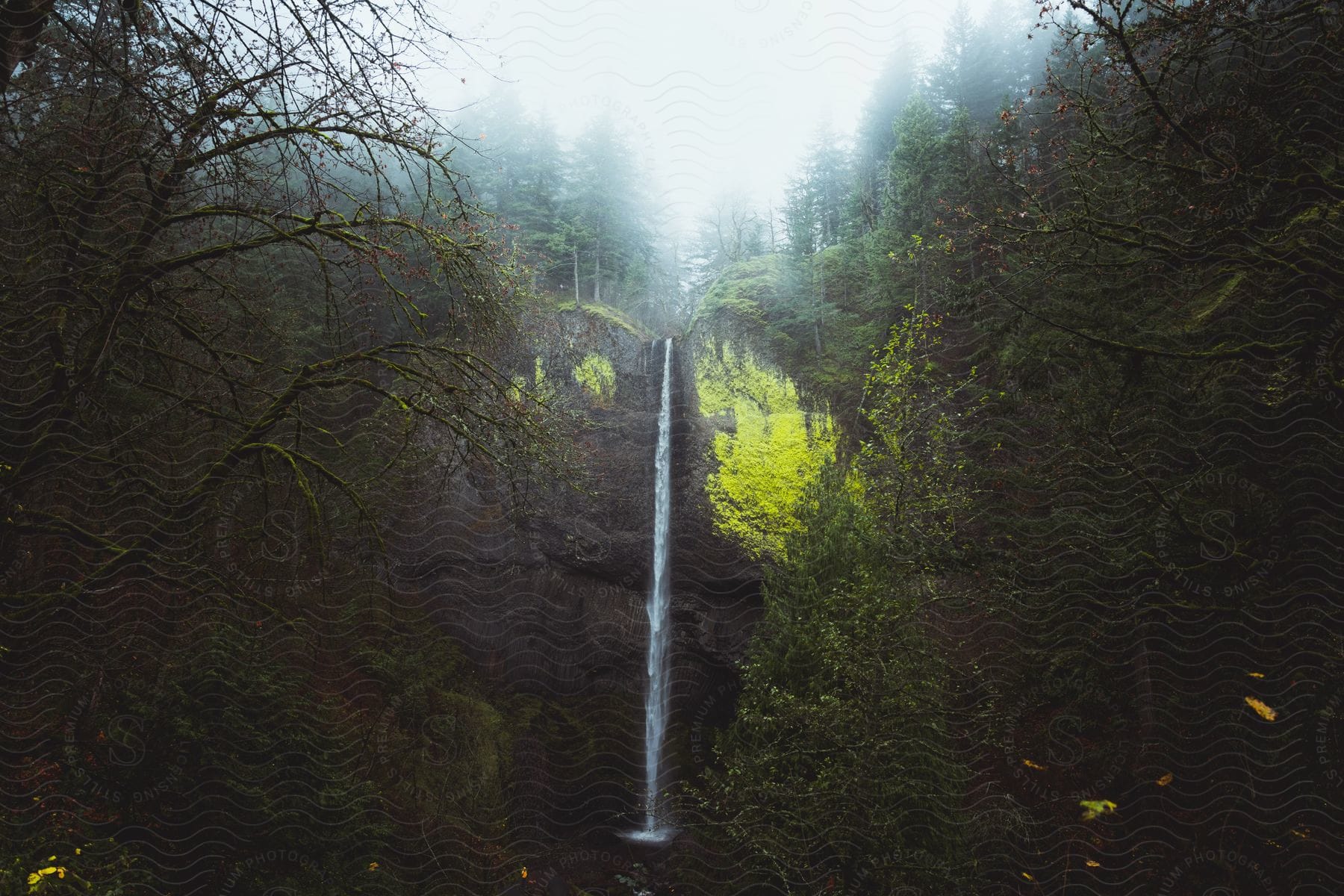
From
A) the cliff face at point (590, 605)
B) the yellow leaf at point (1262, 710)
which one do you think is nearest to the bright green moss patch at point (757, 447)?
the cliff face at point (590, 605)

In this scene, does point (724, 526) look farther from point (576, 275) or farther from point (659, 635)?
point (576, 275)

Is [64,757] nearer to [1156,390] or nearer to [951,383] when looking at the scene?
[1156,390]

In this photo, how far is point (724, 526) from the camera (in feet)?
51.7

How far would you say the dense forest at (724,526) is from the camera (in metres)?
3.67

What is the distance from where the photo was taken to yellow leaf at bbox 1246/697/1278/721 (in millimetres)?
6715

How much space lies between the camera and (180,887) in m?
6.92

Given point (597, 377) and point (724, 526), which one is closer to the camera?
point (724, 526)

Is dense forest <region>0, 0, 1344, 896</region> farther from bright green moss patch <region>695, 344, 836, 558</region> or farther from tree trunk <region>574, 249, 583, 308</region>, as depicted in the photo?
tree trunk <region>574, 249, 583, 308</region>

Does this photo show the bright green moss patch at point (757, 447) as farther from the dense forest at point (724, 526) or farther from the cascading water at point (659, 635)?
the cascading water at point (659, 635)

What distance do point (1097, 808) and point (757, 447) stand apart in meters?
10.3

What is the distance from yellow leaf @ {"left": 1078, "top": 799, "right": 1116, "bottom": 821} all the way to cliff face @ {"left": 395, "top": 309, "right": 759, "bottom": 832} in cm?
787

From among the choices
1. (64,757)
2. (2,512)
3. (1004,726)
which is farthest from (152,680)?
(1004,726)

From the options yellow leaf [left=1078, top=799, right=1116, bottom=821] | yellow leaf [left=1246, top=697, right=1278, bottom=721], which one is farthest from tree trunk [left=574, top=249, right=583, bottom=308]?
yellow leaf [left=1246, top=697, right=1278, bottom=721]

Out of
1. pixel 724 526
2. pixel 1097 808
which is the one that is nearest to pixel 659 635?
pixel 724 526
